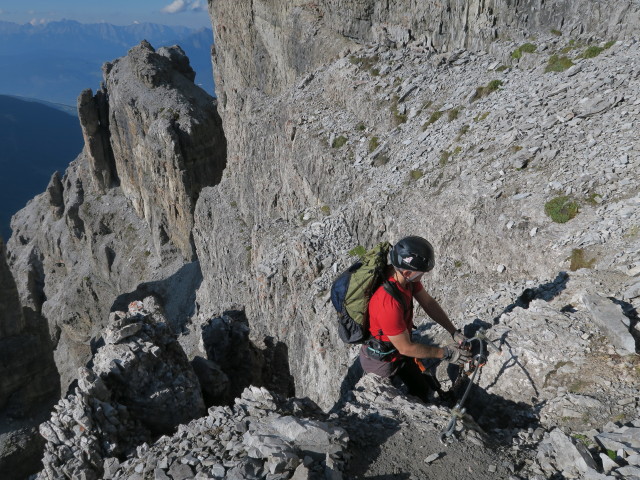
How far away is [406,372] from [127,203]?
79.7 meters

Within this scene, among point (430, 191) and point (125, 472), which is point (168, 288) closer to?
point (430, 191)

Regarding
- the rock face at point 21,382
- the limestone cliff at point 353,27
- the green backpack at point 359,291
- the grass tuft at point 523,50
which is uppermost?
the limestone cliff at point 353,27

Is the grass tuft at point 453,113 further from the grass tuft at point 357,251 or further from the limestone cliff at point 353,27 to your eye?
A: the grass tuft at point 357,251

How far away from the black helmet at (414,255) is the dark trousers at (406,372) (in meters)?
2.67

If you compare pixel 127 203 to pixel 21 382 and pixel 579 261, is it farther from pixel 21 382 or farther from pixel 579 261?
pixel 579 261

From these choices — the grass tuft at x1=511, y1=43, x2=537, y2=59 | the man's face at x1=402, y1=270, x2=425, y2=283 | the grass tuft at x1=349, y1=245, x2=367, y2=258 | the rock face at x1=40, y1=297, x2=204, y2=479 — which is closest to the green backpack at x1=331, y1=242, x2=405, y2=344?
the man's face at x1=402, y1=270, x2=425, y2=283

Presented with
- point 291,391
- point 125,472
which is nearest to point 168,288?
point 291,391

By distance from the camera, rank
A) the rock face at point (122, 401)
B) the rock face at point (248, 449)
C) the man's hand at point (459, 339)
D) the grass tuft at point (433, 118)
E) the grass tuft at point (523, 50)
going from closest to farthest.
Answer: the rock face at point (248, 449) → the man's hand at point (459, 339) → the rock face at point (122, 401) → the grass tuft at point (523, 50) → the grass tuft at point (433, 118)

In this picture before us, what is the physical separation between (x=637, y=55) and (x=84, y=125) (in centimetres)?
8241

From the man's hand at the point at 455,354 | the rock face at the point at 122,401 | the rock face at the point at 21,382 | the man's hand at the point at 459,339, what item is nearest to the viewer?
the man's hand at the point at 455,354

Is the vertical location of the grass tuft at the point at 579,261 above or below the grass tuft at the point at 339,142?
below

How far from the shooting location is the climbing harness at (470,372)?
7.55 m

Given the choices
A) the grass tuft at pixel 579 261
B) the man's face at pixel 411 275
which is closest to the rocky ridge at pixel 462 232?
the grass tuft at pixel 579 261

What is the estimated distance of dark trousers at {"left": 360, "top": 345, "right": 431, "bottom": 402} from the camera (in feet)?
32.1
